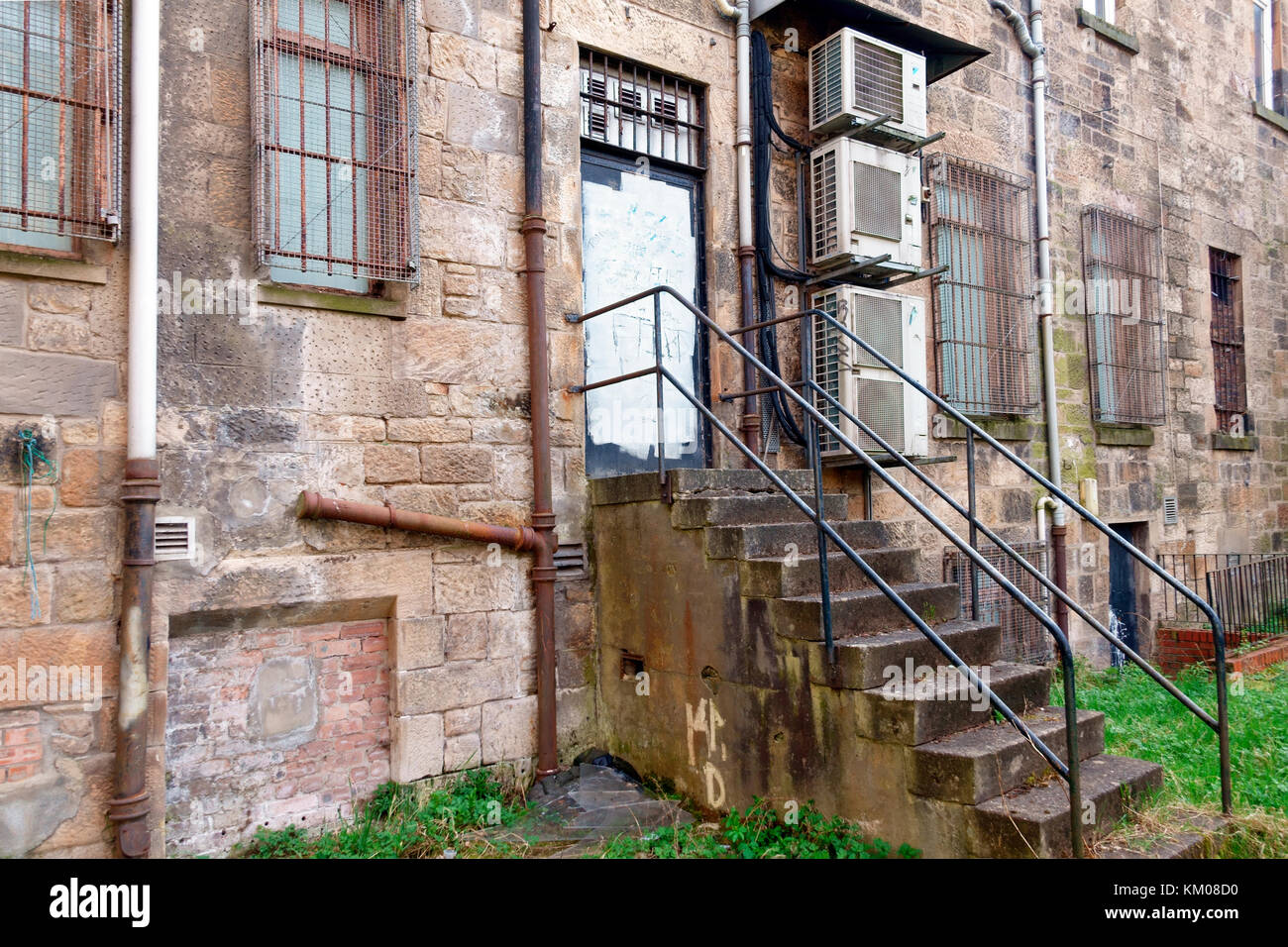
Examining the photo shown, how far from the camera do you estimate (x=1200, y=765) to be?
4910mm

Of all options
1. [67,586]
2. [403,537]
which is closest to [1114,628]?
[403,537]

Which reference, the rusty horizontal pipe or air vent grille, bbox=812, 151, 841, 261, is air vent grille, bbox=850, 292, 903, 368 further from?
the rusty horizontal pipe

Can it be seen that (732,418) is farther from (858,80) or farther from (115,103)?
(115,103)

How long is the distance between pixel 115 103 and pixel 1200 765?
6.13 meters

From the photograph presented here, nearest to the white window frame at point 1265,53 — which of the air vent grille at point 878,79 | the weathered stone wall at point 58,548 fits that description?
the air vent grille at point 878,79

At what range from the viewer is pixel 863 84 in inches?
248

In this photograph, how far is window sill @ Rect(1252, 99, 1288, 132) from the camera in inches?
420

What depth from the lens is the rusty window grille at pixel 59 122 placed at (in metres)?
3.76

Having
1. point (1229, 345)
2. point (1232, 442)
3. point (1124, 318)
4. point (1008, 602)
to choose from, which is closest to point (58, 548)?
point (1008, 602)

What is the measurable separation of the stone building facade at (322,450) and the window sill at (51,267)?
0.04ft

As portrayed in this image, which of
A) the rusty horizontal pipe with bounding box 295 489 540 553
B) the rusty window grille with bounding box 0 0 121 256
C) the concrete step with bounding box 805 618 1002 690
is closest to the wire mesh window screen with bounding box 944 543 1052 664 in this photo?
the concrete step with bounding box 805 618 1002 690

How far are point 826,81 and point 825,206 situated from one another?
2.81ft

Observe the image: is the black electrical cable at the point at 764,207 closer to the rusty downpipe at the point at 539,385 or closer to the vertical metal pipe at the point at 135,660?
the rusty downpipe at the point at 539,385

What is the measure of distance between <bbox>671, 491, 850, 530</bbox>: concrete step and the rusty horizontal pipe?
33.2 inches
